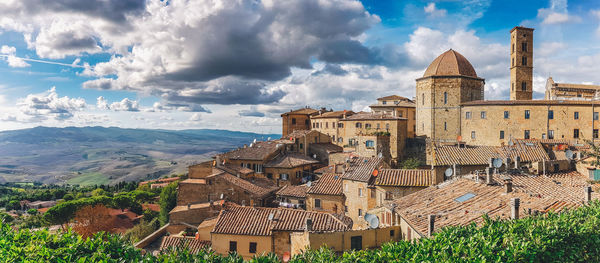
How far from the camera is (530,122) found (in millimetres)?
44969

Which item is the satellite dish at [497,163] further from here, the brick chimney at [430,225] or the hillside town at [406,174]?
the brick chimney at [430,225]

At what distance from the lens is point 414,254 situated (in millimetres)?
7445

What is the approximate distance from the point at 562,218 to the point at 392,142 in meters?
40.3

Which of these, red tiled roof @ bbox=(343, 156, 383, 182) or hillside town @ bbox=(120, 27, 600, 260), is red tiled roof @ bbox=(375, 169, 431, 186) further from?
red tiled roof @ bbox=(343, 156, 383, 182)

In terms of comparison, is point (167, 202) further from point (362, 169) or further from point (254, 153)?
point (362, 169)

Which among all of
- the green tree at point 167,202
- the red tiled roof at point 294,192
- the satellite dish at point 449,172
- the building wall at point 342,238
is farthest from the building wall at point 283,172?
the building wall at point 342,238

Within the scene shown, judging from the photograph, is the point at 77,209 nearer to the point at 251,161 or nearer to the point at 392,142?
the point at 251,161

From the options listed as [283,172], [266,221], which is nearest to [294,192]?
[283,172]

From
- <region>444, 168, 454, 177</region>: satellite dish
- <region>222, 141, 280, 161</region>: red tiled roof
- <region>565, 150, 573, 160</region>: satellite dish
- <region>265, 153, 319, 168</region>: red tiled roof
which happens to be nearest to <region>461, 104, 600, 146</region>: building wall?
<region>565, 150, 573, 160</region>: satellite dish

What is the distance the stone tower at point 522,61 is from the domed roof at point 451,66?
879 cm

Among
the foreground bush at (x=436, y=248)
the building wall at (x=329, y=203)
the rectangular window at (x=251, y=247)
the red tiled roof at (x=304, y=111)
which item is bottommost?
the rectangular window at (x=251, y=247)

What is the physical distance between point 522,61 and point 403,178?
42.8 meters

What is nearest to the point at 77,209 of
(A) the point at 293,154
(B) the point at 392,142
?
(A) the point at 293,154

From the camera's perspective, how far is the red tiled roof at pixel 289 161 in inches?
1874
